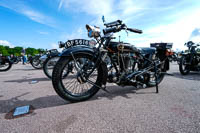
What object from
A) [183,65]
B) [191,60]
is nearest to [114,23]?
[183,65]

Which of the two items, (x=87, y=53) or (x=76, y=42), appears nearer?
(x=87, y=53)

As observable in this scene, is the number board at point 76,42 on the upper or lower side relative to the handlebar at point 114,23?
lower

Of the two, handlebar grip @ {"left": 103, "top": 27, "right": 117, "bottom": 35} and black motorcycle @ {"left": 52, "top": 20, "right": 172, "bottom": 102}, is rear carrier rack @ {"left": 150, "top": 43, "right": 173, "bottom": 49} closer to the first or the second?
black motorcycle @ {"left": 52, "top": 20, "right": 172, "bottom": 102}

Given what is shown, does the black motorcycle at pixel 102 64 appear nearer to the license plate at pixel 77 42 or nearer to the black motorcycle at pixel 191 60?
the license plate at pixel 77 42

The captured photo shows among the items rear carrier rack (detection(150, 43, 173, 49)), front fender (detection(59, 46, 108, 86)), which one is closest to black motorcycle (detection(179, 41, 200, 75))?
rear carrier rack (detection(150, 43, 173, 49))

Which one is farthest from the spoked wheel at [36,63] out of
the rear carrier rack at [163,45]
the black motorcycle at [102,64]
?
the rear carrier rack at [163,45]

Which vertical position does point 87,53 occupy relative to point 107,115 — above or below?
above

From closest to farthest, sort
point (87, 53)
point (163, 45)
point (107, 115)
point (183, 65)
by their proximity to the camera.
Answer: point (107, 115)
point (87, 53)
point (163, 45)
point (183, 65)

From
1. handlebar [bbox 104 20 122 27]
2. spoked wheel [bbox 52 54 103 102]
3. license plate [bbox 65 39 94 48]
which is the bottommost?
spoked wheel [bbox 52 54 103 102]

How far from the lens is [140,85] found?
2230mm

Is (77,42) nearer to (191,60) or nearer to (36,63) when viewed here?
(191,60)

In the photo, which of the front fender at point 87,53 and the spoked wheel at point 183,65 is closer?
the front fender at point 87,53

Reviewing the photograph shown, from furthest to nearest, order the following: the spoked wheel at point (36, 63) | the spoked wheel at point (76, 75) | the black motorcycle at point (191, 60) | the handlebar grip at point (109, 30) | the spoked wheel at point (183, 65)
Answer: the spoked wheel at point (36, 63)
the black motorcycle at point (191, 60)
the spoked wheel at point (183, 65)
the handlebar grip at point (109, 30)
the spoked wheel at point (76, 75)

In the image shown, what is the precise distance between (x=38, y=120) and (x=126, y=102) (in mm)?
1285
